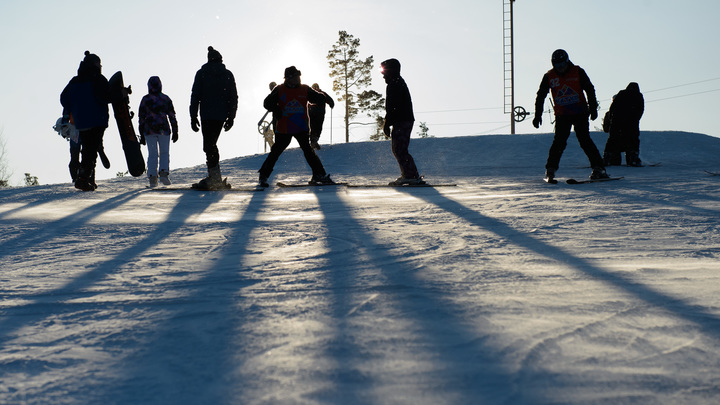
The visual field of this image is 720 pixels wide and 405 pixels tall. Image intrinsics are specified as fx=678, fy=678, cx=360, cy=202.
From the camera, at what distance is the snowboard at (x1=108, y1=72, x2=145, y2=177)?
935 centimetres

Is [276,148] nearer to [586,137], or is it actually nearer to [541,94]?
[541,94]

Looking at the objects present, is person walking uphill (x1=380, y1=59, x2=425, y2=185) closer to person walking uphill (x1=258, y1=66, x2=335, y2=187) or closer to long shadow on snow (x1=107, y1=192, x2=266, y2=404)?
person walking uphill (x1=258, y1=66, x2=335, y2=187)

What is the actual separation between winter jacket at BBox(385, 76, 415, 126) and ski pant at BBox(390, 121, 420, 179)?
0.28 ft

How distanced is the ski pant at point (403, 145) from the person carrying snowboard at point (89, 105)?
3955mm

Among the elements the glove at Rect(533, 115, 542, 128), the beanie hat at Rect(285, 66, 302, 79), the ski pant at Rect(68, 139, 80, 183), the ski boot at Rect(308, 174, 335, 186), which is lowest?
the ski boot at Rect(308, 174, 335, 186)

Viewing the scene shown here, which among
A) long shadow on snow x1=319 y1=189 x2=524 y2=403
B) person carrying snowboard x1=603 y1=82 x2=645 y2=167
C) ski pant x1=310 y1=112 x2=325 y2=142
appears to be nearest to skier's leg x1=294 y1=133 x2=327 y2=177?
ski pant x1=310 y1=112 x2=325 y2=142

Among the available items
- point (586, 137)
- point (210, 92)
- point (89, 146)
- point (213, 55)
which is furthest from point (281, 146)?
point (586, 137)

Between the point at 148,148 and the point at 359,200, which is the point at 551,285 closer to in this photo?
the point at 359,200

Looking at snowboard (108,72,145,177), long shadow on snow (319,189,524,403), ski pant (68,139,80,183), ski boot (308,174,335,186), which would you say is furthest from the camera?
ski pant (68,139,80,183)

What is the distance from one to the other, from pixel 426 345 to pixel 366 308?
50cm

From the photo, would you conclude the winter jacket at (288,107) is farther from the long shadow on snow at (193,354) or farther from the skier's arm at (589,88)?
the long shadow on snow at (193,354)

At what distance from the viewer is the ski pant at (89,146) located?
9234mm

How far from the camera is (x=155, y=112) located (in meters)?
9.96

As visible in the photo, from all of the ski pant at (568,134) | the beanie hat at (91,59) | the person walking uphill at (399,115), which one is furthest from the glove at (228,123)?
the ski pant at (568,134)
